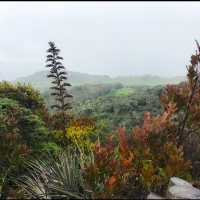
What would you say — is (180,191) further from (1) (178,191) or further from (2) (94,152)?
(2) (94,152)

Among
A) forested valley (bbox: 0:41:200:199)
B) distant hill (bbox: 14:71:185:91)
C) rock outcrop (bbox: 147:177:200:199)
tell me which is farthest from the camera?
distant hill (bbox: 14:71:185:91)

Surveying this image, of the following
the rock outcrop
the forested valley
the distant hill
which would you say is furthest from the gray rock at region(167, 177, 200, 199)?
the distant hill

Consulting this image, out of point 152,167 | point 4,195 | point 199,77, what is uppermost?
point 199,77

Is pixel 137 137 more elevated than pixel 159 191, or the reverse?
pixel 137 137

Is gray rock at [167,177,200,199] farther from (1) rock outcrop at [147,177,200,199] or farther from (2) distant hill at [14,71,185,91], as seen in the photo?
(2) distant hill at [14,71,185,91]

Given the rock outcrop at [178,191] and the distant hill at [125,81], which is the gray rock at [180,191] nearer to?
the rock outcrop at [178,191]

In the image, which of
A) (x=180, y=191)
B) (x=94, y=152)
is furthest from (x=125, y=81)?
(x=180, y=191)

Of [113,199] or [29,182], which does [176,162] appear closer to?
[113,199]

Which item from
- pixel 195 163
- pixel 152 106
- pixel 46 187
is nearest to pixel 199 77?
pixel 195 163

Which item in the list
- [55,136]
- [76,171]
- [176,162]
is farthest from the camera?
[55,136]

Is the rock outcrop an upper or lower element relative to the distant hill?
lower

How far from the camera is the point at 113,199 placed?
522 centimetres

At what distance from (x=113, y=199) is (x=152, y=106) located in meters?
15.0

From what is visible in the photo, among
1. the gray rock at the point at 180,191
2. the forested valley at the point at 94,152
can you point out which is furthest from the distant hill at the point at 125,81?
the gray rock at the point at 180,191
